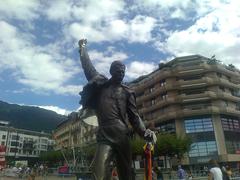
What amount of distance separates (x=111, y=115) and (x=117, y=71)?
68cm

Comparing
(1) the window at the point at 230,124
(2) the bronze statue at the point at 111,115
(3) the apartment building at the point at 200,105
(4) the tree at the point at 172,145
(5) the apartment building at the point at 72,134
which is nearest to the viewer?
(2) the bronze statue at the point at 111,115

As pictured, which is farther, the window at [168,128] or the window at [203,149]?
the window at [168,128]

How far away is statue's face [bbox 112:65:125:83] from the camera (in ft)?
16.4

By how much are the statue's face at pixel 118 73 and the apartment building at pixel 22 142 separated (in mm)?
98860

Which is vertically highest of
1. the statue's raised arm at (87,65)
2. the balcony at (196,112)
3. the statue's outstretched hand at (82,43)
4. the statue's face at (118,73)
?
the balcony at (196,112)

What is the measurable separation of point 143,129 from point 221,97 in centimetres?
4702

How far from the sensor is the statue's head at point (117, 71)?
4.99m

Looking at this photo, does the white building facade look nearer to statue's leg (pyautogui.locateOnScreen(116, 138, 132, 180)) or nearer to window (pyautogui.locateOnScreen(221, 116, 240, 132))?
window (pyautogui.locateOnScreen(221, 116, 240, 132))

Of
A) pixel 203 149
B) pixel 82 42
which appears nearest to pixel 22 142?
pixel 203 149

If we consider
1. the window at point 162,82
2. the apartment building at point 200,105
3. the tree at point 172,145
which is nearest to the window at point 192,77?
the apartment building at point 200,105

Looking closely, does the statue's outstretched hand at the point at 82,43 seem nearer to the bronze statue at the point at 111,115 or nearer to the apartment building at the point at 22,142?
the bronze statue at the point at 111,115

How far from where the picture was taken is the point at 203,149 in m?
47.4

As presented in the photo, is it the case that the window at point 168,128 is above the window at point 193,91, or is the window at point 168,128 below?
below

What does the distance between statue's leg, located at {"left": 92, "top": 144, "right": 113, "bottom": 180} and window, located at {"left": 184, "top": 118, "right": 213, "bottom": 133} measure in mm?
45856
